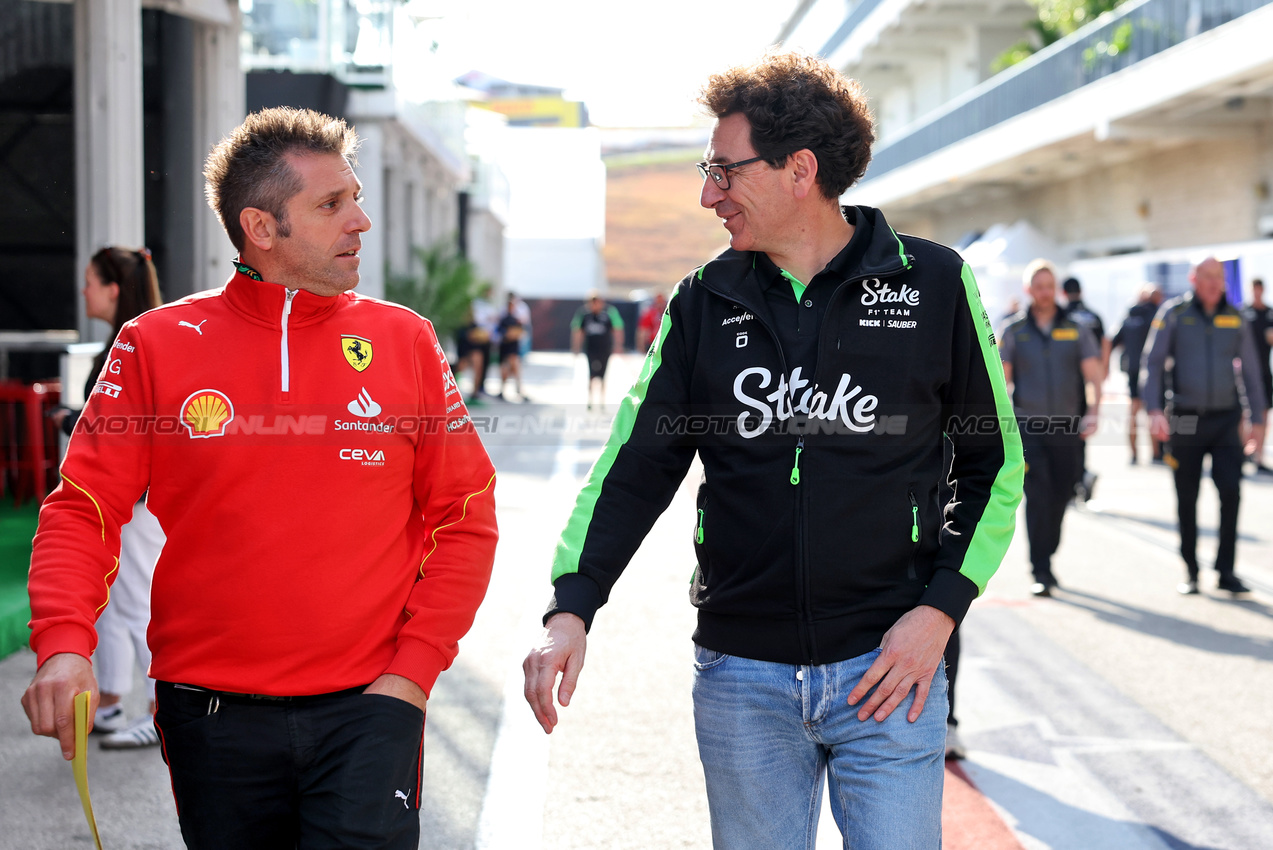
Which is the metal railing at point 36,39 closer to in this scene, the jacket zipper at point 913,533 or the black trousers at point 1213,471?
the black trousers at point 1213,471

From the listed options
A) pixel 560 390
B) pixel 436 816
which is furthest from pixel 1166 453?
pixel 560 390

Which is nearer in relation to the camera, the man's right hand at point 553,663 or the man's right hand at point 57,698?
the man's right hand at point 57,698

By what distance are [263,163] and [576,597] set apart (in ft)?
3.60

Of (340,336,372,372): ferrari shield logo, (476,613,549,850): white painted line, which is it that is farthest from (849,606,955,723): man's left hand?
(476,613,549,850): white painted line

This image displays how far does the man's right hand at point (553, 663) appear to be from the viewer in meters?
2.34

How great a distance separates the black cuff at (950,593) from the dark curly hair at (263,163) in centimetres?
148

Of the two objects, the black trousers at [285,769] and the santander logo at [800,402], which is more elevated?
the santander logo at [800,402]

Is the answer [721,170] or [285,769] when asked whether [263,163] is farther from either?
[285,769]

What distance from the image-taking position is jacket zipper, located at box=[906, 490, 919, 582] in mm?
2441

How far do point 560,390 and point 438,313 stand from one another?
13.2 feet

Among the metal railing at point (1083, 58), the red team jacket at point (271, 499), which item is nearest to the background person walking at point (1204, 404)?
the red team jacket at point (271, 499)

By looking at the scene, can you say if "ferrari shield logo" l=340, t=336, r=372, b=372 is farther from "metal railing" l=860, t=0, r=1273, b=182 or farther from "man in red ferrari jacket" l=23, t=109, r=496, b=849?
"metal railing" l=860, t=0, r=1273, b=182

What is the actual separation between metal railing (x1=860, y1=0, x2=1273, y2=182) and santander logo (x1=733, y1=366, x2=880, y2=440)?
1762 cm

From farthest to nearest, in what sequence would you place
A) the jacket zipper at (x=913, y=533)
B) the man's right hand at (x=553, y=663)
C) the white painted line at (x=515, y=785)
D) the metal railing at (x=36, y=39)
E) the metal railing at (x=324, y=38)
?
the metal railing at (x=324, y=38), the metal railing at (x=36, y=39), the white painted line at (x=515, y=785), the jacket zipper at (x=913, y=533), the man's right hand at (x=553, y=663)
